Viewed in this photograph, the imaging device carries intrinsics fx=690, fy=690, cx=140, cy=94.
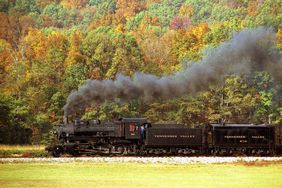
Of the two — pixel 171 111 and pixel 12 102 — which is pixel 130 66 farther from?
pixel 12 102

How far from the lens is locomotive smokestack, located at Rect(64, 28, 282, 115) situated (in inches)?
2138

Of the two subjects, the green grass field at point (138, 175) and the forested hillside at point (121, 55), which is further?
the forested hillside at point (121, 55)

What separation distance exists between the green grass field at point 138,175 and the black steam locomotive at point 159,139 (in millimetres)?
7641

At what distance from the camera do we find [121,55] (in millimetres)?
85312

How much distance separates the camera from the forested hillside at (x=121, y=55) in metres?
74.9

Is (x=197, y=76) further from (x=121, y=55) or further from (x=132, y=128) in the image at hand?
(x=121, y=55)

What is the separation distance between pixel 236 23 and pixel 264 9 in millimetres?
16853

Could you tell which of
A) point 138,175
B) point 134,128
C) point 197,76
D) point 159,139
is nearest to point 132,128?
point 134,128

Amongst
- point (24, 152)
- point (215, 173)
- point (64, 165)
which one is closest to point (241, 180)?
point (215, 173)

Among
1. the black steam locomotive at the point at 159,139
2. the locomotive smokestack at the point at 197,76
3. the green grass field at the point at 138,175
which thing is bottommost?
the green grass field at the point at 138,175

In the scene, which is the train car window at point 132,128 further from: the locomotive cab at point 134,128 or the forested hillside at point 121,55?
the forested hillside at point 121,55

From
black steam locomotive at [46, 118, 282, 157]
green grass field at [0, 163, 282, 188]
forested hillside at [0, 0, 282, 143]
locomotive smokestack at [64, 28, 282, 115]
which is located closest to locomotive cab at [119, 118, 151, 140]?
black steam locomotive at [46, 118, 282, 157]

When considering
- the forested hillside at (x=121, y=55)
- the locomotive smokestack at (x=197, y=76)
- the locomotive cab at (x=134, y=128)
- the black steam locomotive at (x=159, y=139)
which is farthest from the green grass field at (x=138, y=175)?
the forested hillside at (x=121, y=55)

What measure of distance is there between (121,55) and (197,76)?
2357cm
